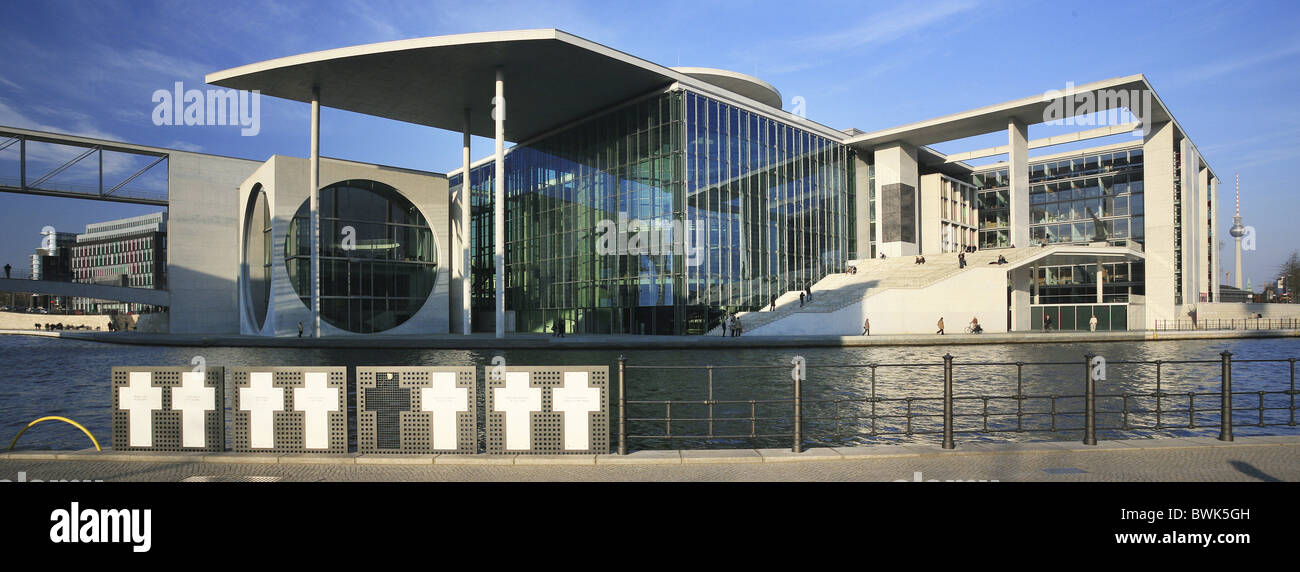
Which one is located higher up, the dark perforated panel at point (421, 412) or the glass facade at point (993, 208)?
the glass facade at point (993, 208)

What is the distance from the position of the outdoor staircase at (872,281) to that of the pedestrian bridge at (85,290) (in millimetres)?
44258

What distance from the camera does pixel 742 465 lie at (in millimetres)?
6934

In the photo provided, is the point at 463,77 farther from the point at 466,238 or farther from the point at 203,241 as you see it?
the point at 203,241

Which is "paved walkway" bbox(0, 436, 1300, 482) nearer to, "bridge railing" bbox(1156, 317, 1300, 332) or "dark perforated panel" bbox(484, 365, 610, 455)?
"dark perforated panel" bbox(484, 365, 610, 455)

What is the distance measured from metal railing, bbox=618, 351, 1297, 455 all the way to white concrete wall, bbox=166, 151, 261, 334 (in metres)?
53.4

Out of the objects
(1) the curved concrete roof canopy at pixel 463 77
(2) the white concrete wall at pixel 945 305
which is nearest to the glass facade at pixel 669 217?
(1) the curved concrete roof canopy at pixel 463 77

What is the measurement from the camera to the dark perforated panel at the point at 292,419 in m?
7.25

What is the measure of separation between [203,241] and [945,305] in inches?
2144

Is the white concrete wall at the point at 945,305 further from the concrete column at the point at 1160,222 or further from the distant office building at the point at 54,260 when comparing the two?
the distant office building at the point at 54,260

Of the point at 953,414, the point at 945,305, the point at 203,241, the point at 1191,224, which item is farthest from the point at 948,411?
the point at 1191,224

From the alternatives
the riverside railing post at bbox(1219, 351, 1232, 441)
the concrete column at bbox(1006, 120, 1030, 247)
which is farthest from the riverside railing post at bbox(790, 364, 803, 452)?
the concrete column at bbox(1006, 120, 1030, 247)
